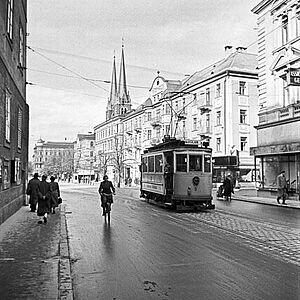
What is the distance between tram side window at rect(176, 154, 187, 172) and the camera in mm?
20516

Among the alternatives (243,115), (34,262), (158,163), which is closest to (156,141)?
(243,115)

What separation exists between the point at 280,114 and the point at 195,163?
11.2m

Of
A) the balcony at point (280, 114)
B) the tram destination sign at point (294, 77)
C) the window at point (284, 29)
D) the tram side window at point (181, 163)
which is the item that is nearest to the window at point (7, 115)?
the tram side window at point (181, 163)

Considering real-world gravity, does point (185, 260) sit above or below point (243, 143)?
below

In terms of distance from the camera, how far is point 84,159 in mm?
122375

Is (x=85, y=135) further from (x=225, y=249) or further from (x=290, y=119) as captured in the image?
(x=225, y=249)

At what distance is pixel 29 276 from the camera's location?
750cm

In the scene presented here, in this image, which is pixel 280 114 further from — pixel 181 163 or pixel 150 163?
pixel 181 163

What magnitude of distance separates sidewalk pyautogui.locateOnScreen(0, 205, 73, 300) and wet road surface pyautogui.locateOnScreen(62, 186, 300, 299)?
0.92 ft

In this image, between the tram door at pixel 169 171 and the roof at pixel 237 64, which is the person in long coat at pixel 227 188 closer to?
the tram door at pixel 169 171

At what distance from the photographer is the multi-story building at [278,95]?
91.8 feet

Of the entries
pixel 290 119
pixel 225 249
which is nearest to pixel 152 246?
pixel 225 249

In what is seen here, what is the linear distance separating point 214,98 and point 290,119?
927 inches

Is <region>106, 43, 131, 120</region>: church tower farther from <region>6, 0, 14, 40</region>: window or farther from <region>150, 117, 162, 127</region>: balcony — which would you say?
<region>6, 0, 14, 40</region>: window
